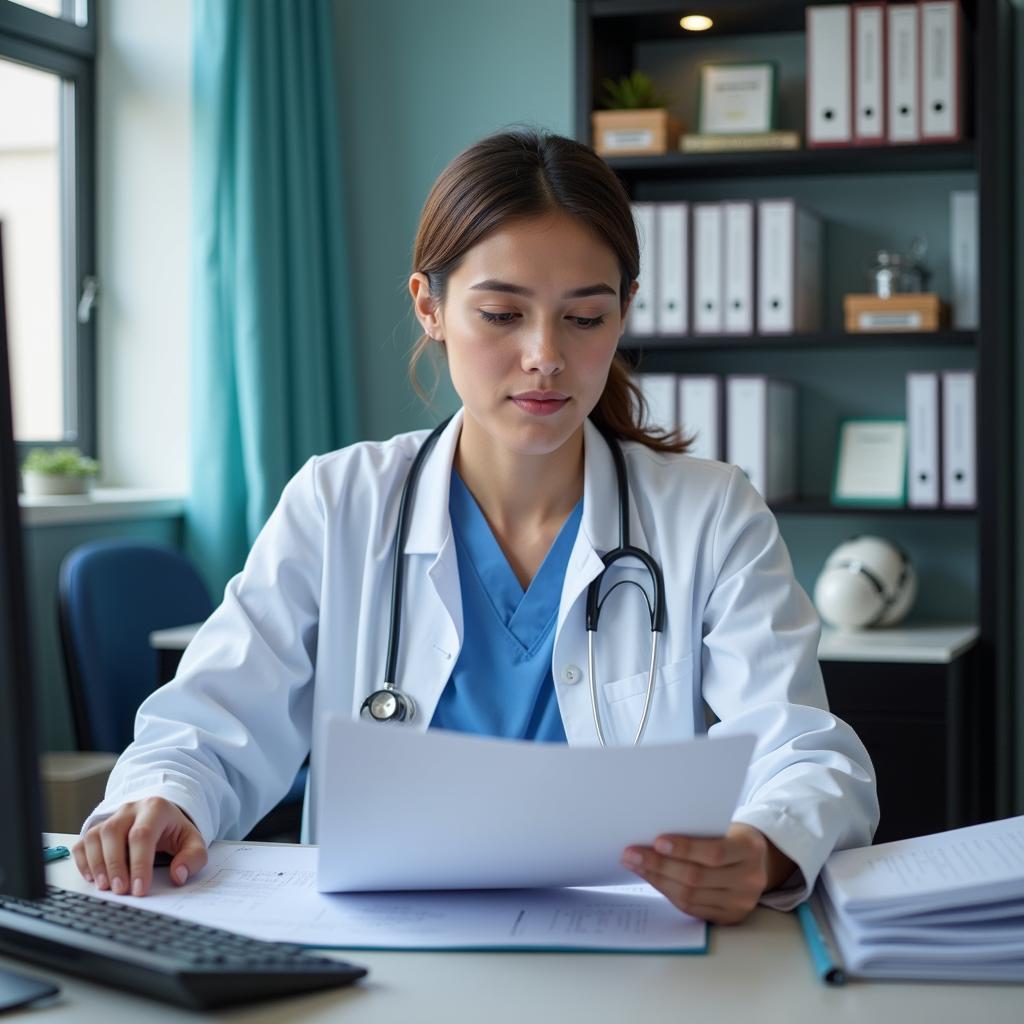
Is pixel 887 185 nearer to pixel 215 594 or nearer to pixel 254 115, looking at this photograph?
pixel 254 115

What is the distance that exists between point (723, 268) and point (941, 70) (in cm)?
57

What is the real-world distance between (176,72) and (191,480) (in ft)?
3.23

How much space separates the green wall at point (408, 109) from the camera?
339 centimetres

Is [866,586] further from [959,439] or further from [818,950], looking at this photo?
[818,950]

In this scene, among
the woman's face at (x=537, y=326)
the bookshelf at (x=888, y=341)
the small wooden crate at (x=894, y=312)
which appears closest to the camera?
the woman's face at (x=537, y=326)

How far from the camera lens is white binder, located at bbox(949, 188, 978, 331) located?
2955 millimetres

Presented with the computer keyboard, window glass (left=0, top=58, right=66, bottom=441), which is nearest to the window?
window glass (left=0, top=58, right=66, bottom=441)

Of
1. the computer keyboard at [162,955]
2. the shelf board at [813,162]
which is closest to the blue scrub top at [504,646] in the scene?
the computer keyboard at [162,955]

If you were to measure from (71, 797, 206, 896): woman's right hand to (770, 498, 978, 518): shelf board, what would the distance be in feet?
6.52

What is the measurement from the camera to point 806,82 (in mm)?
3109

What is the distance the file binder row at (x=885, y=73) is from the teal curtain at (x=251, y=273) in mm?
1185

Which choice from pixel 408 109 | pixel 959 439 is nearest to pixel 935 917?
pixel 959 439

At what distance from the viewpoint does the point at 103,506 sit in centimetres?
307

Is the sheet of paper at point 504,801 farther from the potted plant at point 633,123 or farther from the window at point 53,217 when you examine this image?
the window at point 53,217
